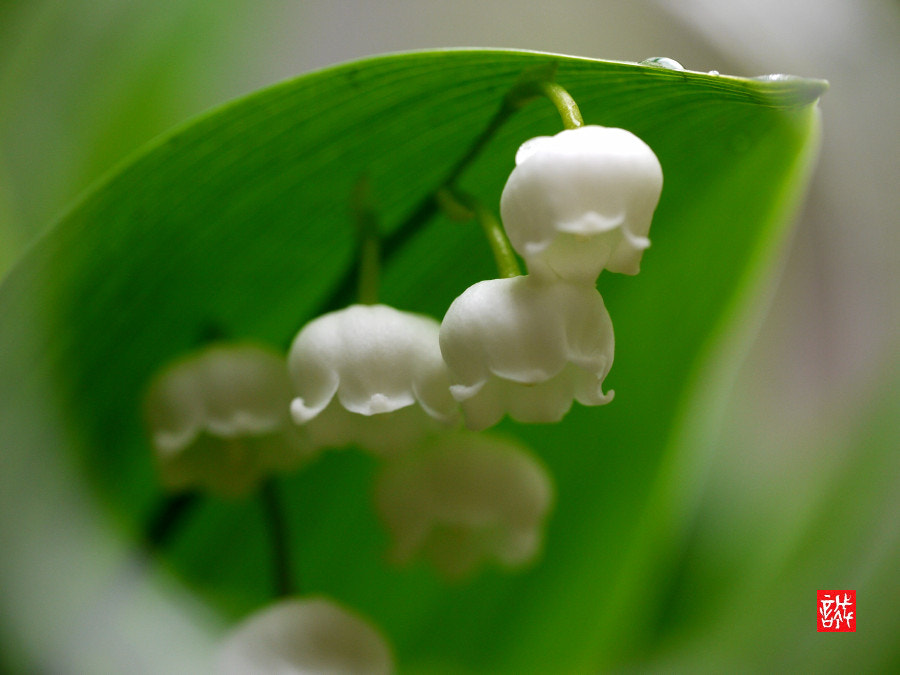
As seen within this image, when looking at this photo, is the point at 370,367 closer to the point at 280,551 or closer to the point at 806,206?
the point at 280,551

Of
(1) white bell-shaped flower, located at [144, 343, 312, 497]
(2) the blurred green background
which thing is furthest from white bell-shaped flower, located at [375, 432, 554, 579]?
(2) the blurred green background

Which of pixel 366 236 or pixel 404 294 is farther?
pixel 404 294

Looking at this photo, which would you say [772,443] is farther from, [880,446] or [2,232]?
[2,232]

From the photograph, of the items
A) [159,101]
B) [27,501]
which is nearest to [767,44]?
[159,101]

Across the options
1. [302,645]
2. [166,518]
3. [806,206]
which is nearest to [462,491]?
[302,645]

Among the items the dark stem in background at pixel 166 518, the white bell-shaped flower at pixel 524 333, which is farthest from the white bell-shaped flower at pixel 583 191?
the dark stem in background at pixel 166 518
